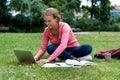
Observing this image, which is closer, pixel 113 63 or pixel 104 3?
pixel 113 63

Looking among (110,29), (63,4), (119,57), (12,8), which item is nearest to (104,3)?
(110,29)

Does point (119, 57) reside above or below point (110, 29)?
above

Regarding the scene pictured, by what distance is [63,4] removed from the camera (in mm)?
31406

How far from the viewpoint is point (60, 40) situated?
644 cm

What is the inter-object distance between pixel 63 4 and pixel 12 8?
14.0 ft

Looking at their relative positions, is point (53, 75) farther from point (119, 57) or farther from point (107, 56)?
point (119, 57)

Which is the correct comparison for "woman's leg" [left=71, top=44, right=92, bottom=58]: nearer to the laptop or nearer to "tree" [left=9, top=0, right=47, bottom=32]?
the laptop

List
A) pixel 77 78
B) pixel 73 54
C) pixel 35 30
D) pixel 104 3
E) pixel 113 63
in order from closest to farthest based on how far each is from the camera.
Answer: pixel 77 78 → pixel 113 63 → pixel 73 54 → pixel 35 30 → pixel 104 3

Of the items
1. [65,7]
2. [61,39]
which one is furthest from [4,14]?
[61,39]

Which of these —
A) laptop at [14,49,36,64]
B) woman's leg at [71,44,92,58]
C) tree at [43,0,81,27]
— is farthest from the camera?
tree at [43,0,81,27]

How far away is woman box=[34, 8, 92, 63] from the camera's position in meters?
5.88

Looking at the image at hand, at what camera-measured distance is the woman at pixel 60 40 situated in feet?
19.3

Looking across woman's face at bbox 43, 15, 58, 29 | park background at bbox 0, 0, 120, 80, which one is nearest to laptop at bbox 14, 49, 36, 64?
park background at bbox 0, 0, 120, 80

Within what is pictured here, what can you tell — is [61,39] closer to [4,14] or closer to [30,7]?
[30,7]
